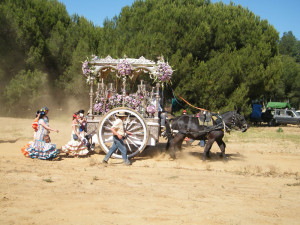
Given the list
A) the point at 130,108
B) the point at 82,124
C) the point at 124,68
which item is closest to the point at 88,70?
the point at 124,68

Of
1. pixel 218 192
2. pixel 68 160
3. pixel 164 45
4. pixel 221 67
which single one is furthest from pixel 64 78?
pixel 218 192

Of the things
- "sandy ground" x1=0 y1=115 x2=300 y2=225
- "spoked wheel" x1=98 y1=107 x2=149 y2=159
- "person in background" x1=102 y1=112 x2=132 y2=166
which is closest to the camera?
"sandy ground" x1=0 y1=115 x2=300 y2=225

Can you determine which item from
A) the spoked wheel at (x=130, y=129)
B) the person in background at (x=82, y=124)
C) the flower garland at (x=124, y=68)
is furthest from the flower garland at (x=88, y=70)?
the spoked wheel at (x=130, y=129)

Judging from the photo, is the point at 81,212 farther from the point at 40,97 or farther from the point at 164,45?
the point at 40,97

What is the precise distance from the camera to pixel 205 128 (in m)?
10.7

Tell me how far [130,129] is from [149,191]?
13.1ft

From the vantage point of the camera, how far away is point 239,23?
25.6 m

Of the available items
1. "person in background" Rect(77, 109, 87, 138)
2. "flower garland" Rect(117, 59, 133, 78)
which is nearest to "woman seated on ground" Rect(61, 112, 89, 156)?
"person in background" Rect(77, 109, 87, 138)

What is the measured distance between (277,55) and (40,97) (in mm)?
19601

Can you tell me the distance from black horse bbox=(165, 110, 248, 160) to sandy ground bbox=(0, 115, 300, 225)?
0.61m

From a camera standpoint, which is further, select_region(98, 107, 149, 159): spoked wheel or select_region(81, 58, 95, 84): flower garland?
select_region(81, 58, 95, 84): flower garland

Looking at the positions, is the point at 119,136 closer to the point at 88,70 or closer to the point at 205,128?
the point at 88,70

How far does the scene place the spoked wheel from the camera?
10.1 m

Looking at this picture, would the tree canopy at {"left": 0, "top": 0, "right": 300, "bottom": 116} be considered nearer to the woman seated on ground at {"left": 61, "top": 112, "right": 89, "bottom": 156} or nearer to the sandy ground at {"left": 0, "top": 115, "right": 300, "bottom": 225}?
the woman seated on ground at {"left": 61, "top": 112, "right": 89, "bottom": 156}
